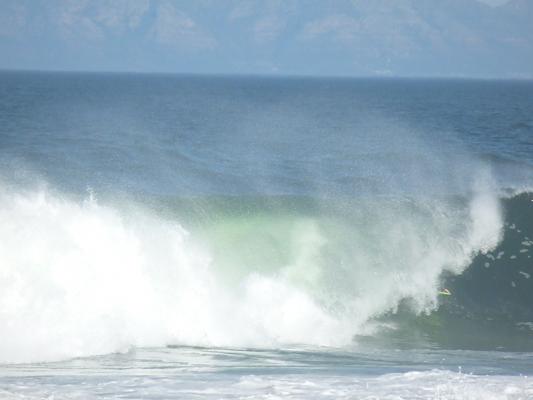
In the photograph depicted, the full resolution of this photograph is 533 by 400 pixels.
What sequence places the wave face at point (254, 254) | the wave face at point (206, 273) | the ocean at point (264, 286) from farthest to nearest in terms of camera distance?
the wave face at point (254, 254), the wave face at point (206, 273), the ocean at point (264, 286)

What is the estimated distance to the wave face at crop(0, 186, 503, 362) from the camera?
13867mm

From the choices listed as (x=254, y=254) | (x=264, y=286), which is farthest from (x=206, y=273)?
(x=254, y=254)

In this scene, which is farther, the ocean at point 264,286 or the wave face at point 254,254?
the wave face at point 254,254

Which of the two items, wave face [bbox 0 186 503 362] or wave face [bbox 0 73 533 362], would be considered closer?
wave face [bbox 0 186 503 362]

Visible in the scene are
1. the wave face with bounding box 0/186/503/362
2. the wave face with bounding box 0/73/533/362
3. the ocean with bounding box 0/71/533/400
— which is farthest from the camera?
the wave face with bounding box 0/73/533/362

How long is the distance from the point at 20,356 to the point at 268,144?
29713 mm

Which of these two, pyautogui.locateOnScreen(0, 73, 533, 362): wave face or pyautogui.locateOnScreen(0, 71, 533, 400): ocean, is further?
pyautogui.locateOnScreen(0, 73, 533, 362): wave face

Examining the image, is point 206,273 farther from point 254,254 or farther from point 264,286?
point 254,254

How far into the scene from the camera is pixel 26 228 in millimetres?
15602

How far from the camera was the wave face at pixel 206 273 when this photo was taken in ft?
45.5

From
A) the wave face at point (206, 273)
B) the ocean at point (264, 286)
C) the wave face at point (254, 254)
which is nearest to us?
the ocean at point (264, 286)

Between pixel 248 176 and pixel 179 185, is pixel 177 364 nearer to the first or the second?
pixel 179 185

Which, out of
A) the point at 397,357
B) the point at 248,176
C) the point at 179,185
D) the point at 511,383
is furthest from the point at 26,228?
the point at 248,176

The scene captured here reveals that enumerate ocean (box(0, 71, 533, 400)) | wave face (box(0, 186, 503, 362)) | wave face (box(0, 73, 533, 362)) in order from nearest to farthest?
ocean (box(0, 71, 533, 400))
wave face (box(0, 186, 503, 362))
wave face (box(0, 73, 533, 362))
